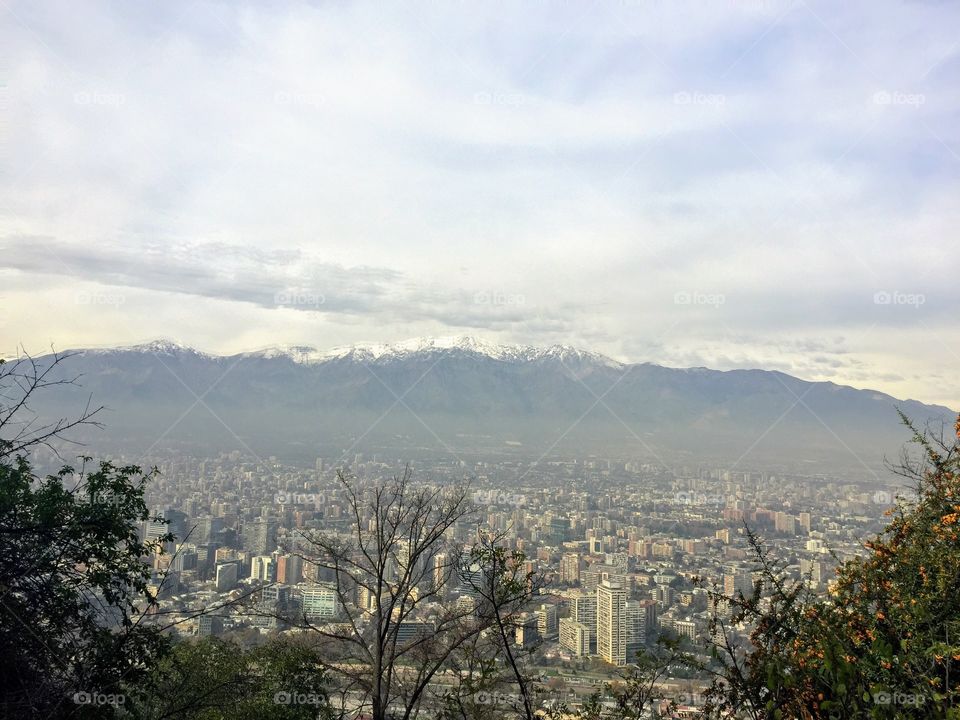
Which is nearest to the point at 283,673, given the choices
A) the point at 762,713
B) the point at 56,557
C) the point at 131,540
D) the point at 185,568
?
the point at 131,540

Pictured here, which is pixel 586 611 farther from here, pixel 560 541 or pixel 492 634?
pixel 560 541

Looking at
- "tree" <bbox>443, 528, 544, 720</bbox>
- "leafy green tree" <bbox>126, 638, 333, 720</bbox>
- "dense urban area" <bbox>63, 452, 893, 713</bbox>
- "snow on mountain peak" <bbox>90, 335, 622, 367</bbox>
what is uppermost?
"snow on mountain peak" <bbox>90, 335, 622, 367</bbox>

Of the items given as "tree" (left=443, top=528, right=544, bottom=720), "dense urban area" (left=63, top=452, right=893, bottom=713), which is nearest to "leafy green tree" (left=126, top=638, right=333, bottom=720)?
"dense urban area" (left=63, top=452, right=893, bottom=713)

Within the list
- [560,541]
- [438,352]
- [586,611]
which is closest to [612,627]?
[586,611]

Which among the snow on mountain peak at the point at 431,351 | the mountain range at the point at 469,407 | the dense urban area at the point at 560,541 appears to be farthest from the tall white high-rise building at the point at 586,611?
the snow on mountain peak at the point at 431,351

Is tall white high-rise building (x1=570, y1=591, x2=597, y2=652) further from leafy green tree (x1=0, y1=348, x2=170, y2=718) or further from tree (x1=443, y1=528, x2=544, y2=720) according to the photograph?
leafy green tree (x1=0, y1=348, x2=170, y2=718)

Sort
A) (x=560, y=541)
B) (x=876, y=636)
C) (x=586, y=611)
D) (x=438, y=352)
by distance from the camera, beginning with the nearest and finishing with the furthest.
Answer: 1. (x=876, y=636)
2. (x=586, y=611)
3. (x=560, y=541)
4. (x=438, y=352)
